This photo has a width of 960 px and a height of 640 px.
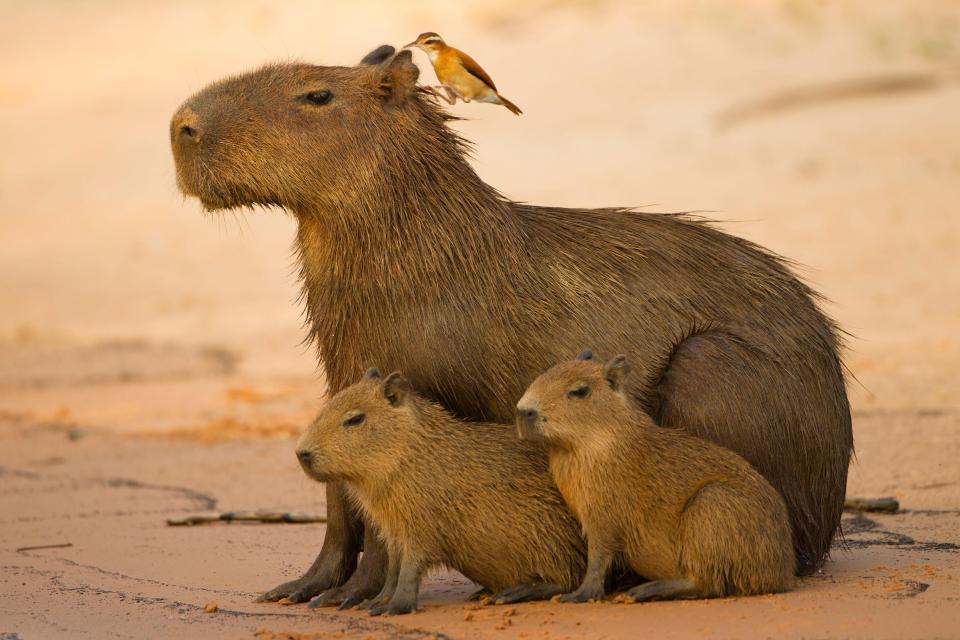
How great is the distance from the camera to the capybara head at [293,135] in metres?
5.20

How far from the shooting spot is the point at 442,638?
14.7 ft

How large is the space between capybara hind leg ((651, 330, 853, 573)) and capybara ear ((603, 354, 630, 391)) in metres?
0.24

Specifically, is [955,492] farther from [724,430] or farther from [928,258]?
[928,258]

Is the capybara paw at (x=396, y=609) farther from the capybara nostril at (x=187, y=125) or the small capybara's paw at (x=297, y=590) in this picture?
the capybara nostril at (x=187, y=125)

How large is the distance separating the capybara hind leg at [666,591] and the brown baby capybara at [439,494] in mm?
292

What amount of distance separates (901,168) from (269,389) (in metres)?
7.40

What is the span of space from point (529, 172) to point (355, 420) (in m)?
12.0

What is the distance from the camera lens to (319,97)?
5293 millimetres

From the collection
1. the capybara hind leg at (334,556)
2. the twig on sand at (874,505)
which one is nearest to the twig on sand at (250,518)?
the capybara hind leg at (334,556)

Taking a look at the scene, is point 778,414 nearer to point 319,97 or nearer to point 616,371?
point 616,371

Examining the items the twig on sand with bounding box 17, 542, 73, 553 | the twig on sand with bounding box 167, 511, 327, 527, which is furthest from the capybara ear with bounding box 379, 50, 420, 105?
the twig on sand with bounding box 17, 542, 73, 553

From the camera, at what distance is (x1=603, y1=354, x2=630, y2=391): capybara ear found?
16.1 feet

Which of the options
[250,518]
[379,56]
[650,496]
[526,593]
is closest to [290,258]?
[250,518]

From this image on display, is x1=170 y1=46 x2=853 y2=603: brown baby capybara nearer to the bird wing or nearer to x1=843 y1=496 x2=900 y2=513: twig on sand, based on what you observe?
the bird wing
